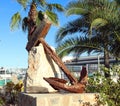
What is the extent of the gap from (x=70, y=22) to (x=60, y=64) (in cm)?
791

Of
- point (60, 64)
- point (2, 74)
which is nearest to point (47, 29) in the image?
point (60, 64)

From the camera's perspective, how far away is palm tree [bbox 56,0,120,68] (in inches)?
662

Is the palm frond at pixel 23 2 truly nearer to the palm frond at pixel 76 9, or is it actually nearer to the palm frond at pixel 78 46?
the palm frond at pixel 76 9

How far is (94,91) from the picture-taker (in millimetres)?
10031

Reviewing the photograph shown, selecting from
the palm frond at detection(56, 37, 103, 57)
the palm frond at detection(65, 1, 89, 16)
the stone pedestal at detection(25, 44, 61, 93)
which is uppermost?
the palm frond at detection(65, 1, 89, 16)

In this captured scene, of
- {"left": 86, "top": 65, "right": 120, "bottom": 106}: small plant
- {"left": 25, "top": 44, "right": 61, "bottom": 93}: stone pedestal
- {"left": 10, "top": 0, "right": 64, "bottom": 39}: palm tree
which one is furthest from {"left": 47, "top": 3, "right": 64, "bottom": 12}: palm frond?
{"left": 86, "top": 65, "right": 120, "bottom": 106}: small plant

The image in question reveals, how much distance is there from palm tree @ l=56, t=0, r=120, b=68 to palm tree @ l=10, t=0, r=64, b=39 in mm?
904

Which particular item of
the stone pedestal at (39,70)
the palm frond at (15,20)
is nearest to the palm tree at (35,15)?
the palm frond at (15,20)

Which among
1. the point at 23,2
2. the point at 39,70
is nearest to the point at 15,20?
the point at 23,2

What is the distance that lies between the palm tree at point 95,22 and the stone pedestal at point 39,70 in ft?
17.3

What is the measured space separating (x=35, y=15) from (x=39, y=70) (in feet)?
24.9

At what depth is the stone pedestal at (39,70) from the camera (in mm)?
10898

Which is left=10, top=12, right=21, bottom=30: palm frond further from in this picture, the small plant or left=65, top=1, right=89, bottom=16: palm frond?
the small plant

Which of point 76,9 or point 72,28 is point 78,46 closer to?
point 72,28
